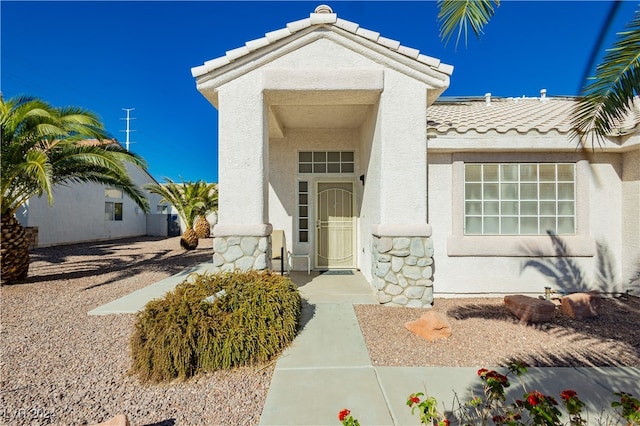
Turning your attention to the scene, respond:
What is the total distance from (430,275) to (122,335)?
5.32 metres

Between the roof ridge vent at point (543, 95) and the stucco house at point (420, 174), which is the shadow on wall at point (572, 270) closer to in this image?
the stucco house at point (420, 174)

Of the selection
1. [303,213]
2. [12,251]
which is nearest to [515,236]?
[303,213]

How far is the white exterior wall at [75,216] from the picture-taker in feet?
51.4

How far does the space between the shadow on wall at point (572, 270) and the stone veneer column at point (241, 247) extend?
5632 mm

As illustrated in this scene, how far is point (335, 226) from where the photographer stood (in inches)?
345

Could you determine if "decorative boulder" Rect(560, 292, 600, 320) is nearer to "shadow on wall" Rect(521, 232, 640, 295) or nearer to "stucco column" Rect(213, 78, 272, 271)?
"shadow on wall" Rect(521, 232, 640, 295)

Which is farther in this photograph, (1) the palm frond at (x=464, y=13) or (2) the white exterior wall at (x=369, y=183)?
(2) the white exterior wall at (x=369, y=183)

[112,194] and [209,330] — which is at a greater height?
[112,194]

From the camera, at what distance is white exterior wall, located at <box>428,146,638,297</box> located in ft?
21.0

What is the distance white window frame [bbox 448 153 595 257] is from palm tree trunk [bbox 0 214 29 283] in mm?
10538

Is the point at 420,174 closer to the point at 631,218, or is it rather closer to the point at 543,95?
the point at 631,218

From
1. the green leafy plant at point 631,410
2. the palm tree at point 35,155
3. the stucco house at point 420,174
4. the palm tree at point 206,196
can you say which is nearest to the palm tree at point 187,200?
the palm tree at point 206,196

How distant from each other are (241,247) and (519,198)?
6.06 m

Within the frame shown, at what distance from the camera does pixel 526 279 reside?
645cm
